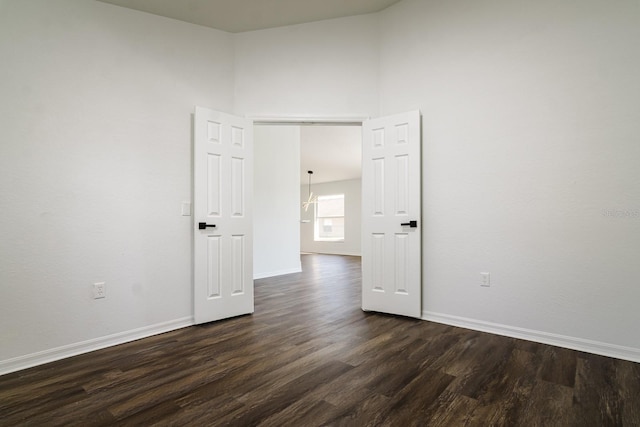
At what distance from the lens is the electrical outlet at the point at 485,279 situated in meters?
2.79

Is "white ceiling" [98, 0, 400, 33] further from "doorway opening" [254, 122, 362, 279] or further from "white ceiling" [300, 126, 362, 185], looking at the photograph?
"white ceiling" [300, 126, 362, 185]

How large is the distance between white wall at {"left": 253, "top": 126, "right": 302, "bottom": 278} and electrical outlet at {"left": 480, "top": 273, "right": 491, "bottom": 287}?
3.80m

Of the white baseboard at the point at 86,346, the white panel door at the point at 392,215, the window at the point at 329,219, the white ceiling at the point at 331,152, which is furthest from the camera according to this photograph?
the window at the point at 329,219

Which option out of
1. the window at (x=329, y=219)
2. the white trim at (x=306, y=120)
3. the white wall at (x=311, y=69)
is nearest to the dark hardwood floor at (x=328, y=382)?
the white trim at (x=306, y=120)

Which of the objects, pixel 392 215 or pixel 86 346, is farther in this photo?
pixel 392 215

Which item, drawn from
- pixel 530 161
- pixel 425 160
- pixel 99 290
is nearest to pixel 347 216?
pixel 425 160

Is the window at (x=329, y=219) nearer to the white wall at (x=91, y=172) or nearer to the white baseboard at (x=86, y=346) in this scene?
the white wall at (x=91, y=172)

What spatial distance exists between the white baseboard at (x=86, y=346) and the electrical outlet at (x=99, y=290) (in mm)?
319

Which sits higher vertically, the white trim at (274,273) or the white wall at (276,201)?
the white wall at (276,201)

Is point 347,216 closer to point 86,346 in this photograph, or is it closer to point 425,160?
point 425,160

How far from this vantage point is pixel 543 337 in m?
2.50

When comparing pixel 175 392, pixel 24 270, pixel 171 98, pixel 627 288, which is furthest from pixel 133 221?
pixel 627 288

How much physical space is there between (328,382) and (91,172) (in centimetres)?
231

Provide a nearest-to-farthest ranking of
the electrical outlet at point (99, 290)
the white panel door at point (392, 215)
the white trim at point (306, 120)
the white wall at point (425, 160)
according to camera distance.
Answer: the white wall at point (425, 160) → the electrical outlet at point (99, 290) → the white panel door at point (392, 215) → the white trim at point (306, 120)
